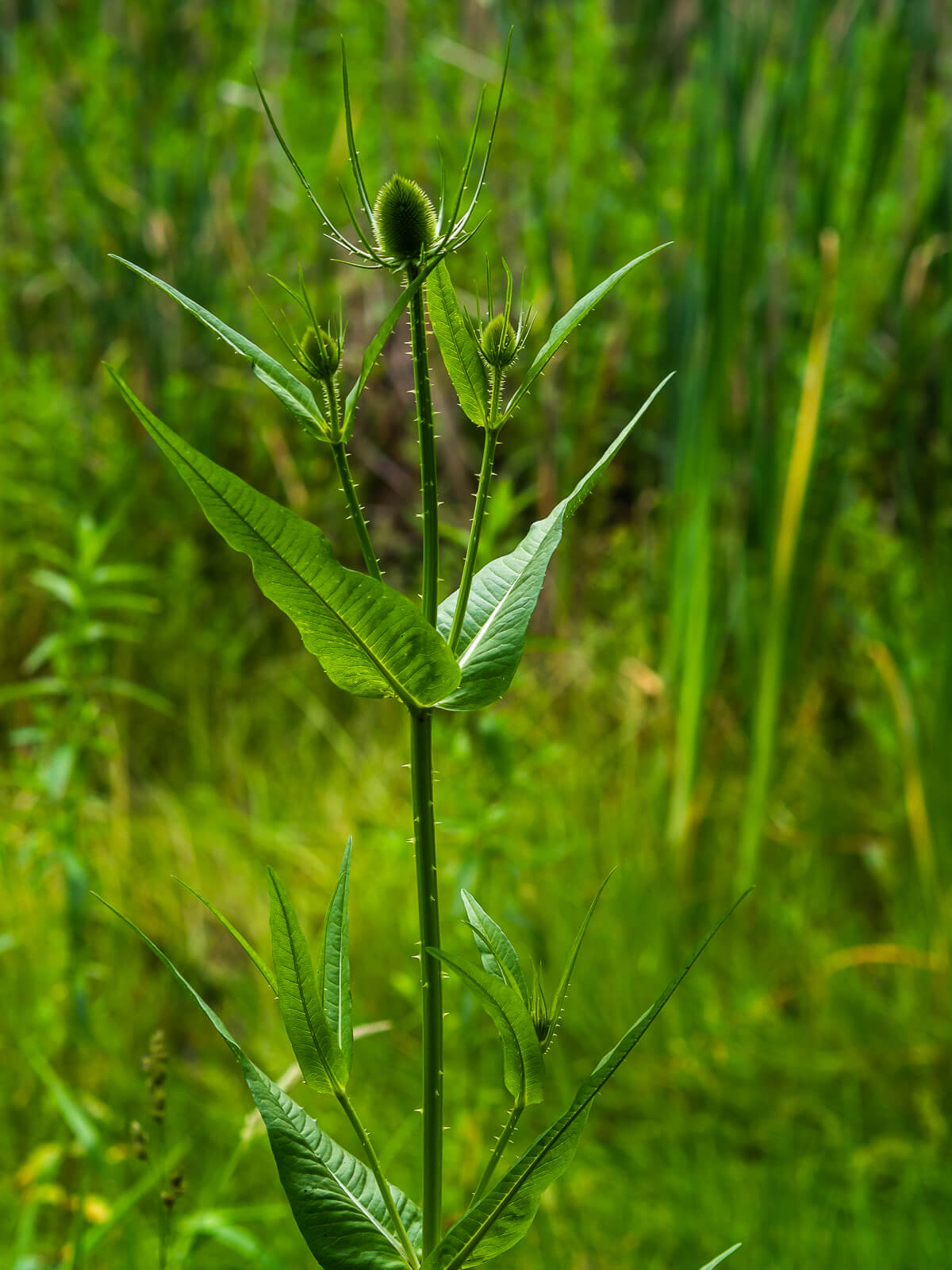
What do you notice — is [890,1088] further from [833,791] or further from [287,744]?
[287,744]

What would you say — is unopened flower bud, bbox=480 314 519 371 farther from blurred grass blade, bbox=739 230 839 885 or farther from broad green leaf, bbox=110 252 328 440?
blurred grass blade, bbox=739 230 839 885

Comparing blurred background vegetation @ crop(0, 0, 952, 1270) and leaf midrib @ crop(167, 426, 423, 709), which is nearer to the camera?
leaf midrib @ crop(167, 426, 423, 709)

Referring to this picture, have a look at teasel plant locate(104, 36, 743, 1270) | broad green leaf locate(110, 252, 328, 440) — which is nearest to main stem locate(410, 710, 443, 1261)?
teasel plant locate(104, 36, 743, 1270)

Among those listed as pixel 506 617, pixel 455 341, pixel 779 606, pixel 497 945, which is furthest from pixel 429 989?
pixel 779 606

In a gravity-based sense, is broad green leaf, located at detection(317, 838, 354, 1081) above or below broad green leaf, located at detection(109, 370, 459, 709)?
below

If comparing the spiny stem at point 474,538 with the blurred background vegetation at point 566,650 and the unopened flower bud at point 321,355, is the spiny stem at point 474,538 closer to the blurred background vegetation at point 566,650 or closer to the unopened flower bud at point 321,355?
the unopened flower bud at point 321,355
